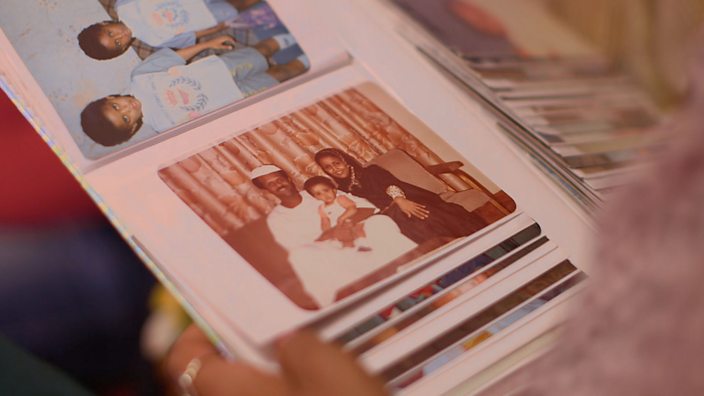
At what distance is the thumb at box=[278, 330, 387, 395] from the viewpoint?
387 millimetres

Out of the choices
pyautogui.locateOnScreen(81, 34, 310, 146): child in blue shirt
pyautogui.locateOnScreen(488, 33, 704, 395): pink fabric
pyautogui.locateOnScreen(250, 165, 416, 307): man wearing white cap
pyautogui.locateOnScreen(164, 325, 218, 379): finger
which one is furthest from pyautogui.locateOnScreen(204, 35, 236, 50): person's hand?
pyautogui.locateOnScreen(488, 33, 704, 395): pink fabric

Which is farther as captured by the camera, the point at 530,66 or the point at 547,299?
the point at 530,66

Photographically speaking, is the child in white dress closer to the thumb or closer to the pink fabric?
the thumb

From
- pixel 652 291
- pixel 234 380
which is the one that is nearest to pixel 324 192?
pixel 234 380

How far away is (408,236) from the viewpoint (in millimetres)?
517

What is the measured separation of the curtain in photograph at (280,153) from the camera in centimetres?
52

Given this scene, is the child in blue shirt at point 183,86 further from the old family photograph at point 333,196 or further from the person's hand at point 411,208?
the person's hand at point 411,208

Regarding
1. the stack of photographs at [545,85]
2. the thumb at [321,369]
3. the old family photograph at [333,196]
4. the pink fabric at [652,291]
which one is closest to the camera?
the pink fabric at [652,291]

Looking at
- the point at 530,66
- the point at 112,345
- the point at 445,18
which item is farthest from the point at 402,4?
the point at 112,345

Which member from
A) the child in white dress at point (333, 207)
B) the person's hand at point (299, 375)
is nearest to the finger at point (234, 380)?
the person's hand at point (299, 375)

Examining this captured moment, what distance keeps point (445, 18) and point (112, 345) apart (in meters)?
0.56

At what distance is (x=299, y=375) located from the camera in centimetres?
41

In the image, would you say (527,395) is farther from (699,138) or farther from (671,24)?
(671,24)

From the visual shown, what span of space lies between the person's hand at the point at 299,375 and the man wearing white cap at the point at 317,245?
0.06 metres
